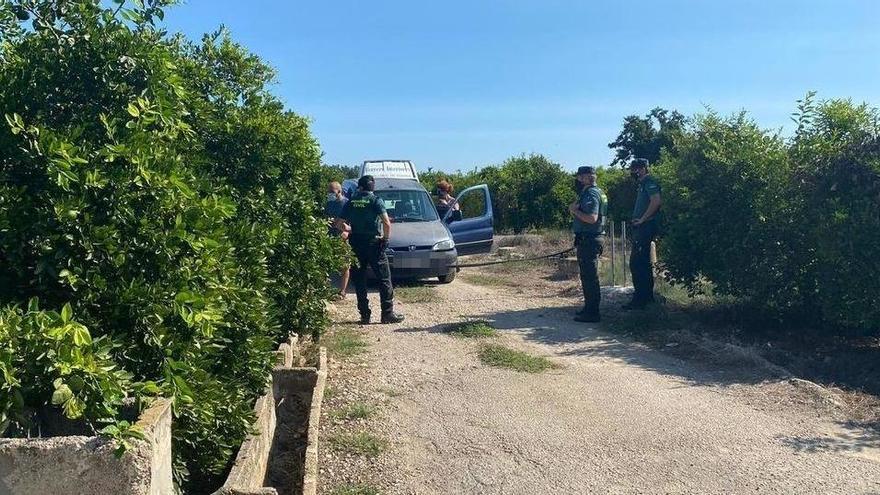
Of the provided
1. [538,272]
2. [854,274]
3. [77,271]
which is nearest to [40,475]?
[77,271]

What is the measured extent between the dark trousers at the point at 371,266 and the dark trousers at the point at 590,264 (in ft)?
7.87

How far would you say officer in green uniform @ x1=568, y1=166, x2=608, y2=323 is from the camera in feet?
31.1

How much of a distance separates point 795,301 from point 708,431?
3.52 m

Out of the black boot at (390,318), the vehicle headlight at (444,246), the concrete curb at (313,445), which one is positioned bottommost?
the concrete curb at (313,445)

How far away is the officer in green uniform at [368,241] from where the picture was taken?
963cm

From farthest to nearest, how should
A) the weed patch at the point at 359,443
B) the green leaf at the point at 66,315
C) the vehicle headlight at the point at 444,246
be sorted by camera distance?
the vehicle headlight at the point at 444,246 < the weed patch at the point at 359,443 < the green leaf at the point at 66,315

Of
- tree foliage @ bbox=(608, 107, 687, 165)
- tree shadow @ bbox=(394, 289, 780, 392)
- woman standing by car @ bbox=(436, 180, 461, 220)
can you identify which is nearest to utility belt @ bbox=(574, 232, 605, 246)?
tree shadow @ bbox=(394, 289, 780, 392)

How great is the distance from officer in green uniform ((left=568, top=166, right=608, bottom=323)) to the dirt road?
1183 millimetres

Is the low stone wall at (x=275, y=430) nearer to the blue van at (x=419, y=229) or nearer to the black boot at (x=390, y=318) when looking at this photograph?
the black boot at (x=390, y=318)

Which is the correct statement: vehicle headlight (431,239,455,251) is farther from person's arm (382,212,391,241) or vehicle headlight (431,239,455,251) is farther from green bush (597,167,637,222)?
green bush (597,167,637,222)

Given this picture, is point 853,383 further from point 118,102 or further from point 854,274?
point 118,102

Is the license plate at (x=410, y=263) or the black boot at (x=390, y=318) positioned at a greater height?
the license plate at (x=410, y=263)

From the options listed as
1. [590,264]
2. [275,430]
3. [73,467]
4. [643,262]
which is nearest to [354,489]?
[275,430]

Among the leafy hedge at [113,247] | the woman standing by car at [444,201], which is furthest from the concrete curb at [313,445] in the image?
the woman standing by car at [444,201]
